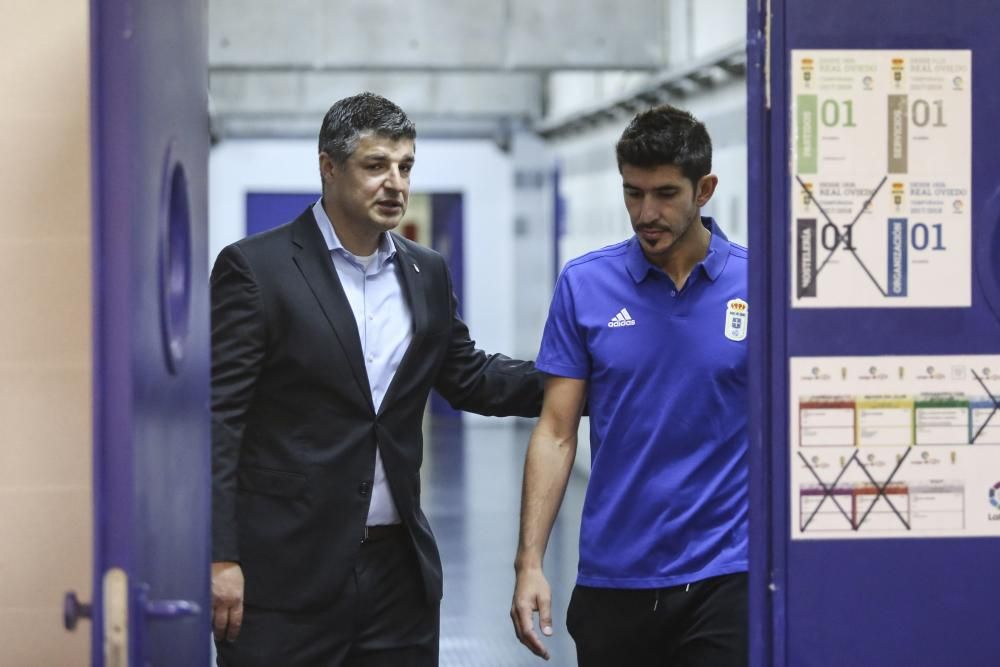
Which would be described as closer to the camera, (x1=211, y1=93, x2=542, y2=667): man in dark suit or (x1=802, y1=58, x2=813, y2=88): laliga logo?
(x1=802, y1=58, x2=813, y2=88): laliga logo

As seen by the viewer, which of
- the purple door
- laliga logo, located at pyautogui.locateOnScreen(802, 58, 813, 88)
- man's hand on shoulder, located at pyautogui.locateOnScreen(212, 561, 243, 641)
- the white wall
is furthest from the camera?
the white wall

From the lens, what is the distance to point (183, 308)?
2176 mm

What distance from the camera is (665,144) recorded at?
108 inches

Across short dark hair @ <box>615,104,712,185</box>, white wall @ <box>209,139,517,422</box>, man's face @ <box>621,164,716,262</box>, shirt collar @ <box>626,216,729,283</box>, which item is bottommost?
shirt collar @ <box>626,216,729,283</box>

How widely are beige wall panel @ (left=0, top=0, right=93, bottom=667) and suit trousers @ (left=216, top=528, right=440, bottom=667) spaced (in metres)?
0.60

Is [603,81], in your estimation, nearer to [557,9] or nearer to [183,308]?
[557,9]

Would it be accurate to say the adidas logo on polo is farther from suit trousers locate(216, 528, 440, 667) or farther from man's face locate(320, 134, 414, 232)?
suit trousers locate(216, 528, 440, 667)

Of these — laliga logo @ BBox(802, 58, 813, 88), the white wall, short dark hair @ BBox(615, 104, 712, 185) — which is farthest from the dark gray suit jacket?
the white wall

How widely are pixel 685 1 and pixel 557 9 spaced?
0.85 metres

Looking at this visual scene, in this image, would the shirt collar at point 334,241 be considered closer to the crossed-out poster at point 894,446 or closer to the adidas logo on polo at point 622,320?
the adidas logo on polo at point 622,320

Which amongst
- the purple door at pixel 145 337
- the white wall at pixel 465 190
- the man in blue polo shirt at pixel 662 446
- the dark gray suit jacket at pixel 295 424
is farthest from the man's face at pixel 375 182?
the white wall at pixel 465 190

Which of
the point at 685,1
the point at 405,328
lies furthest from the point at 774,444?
the point at 685,1

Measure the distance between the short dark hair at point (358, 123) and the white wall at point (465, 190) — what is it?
1149 cm

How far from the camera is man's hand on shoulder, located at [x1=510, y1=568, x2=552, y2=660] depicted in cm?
273
